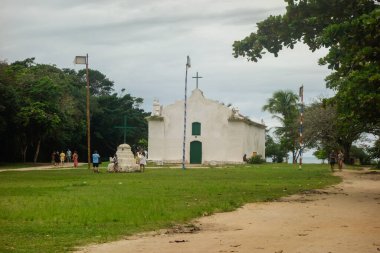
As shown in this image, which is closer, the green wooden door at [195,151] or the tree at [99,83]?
the green wooden door at [195,151]

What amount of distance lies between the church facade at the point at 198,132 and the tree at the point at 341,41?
112 ft

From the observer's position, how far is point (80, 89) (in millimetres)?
75188

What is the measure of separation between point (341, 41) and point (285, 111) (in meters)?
57.2

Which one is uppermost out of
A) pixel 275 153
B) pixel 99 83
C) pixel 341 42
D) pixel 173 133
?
pixel 99 83

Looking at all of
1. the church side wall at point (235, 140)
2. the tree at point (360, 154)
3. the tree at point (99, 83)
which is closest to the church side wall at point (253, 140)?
the church side wall at point (235, 140)

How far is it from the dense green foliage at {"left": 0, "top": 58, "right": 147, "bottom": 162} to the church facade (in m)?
8.77

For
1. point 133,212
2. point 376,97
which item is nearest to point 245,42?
point 376,97

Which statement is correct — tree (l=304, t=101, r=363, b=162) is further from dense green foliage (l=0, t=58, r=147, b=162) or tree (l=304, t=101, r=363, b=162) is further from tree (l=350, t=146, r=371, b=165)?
dense green foliage (l=0, t=58, r=147, b=162)

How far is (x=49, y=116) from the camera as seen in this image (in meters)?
50.8

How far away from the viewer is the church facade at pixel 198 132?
58.6 meters

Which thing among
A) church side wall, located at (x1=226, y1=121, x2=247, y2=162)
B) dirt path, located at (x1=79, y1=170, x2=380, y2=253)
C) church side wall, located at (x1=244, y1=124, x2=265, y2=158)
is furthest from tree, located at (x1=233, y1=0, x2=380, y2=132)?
church side wall, located at (x1=244, y1=124, x2=265, y2=158)

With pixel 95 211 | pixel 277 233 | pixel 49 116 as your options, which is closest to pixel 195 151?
pixel 49 116

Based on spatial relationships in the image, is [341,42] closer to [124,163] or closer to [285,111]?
[124,163]

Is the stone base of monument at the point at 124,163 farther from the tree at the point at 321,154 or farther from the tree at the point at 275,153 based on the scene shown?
the tree at the point at 275,153
